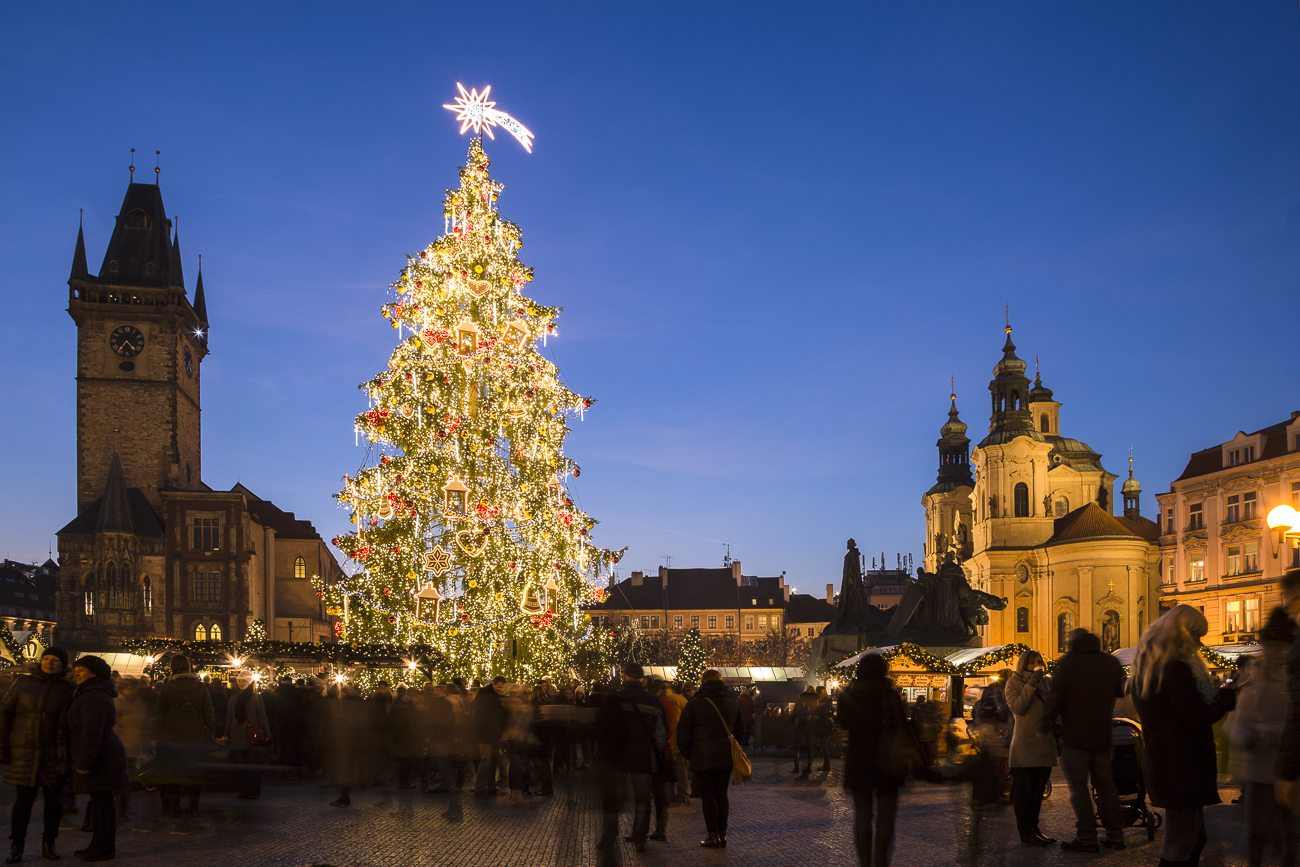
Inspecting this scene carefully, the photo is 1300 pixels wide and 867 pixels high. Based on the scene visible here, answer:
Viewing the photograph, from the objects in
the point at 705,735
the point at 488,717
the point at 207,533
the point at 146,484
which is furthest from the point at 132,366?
the point at 705,735

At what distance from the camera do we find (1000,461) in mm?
82812

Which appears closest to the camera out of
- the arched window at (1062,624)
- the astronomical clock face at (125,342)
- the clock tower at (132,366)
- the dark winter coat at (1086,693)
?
the dark winter coat at (1086,693)

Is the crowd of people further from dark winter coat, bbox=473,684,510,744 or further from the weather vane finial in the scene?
the weather vane finial

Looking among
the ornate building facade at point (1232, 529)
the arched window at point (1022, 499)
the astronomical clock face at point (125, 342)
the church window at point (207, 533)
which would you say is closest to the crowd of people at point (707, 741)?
the ornate building facade at point (1232, 529)

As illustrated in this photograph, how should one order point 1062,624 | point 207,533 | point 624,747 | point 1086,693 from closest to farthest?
point 1086,693 < point 624,747 < point 207,533 < point 1062,624

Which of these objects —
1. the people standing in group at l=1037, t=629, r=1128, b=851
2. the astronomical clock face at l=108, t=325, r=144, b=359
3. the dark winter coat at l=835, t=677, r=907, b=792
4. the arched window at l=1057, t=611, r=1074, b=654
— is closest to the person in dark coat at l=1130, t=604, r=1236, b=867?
the dark winter coat at l=835, t=677, r=907, b=792

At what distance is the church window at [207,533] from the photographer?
222ft

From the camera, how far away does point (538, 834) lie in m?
11.4

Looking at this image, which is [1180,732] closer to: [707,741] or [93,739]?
[707,741]

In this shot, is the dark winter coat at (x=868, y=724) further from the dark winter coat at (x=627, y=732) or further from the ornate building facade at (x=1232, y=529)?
the ornate building facade at (x=1232, y=529)

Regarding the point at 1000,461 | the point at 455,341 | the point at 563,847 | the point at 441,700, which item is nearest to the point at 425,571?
the point at 455,341

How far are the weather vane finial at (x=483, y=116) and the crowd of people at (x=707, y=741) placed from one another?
44.9ft

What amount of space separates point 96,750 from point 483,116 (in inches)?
755

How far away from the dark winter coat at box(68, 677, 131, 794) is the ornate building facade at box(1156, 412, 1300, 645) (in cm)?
4779
